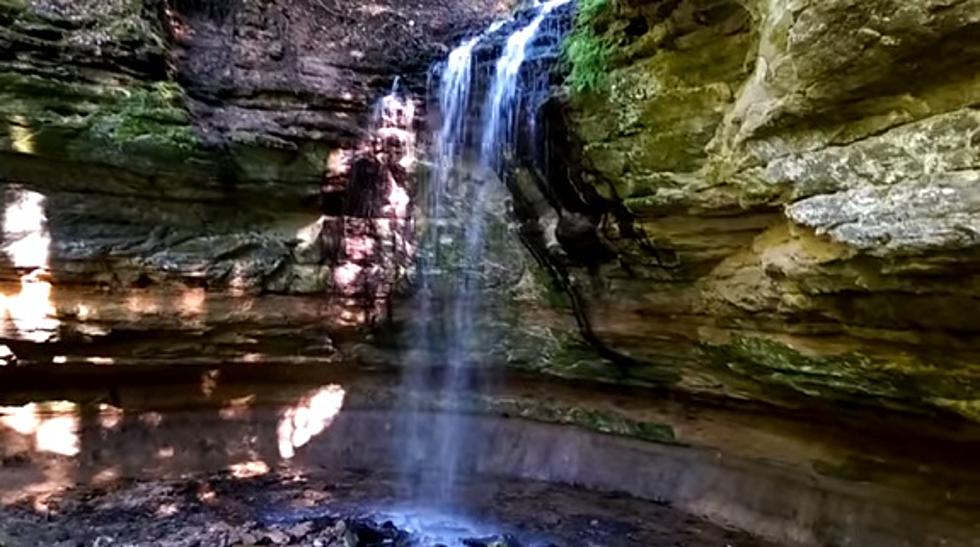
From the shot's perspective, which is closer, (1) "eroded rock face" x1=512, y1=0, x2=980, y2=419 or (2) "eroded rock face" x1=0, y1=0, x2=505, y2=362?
(1) "eroded rock face" x1=512, y1=0, x2=980, y2=419

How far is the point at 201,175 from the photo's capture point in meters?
5.54

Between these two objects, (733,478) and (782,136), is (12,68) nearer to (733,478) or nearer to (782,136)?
(782,136)

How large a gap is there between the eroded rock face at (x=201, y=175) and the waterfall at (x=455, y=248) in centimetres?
28

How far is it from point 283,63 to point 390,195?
4.59 feet

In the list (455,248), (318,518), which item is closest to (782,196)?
(455,248)

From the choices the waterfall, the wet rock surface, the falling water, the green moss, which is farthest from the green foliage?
the green moss

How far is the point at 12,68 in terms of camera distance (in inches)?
189

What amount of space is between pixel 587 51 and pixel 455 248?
205 centimetres

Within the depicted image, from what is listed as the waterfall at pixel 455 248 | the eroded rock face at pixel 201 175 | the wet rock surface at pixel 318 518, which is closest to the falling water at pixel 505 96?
the waterfall at pixel 455 248

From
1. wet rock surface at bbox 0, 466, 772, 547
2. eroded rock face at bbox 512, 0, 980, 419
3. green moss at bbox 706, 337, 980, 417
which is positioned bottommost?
wet rock surface at bbox 0, 466, 772, 547

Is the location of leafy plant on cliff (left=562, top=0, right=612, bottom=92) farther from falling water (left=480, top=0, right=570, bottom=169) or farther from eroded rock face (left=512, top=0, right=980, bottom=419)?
falling water (left=480, top=0, right=570, bottom=169)

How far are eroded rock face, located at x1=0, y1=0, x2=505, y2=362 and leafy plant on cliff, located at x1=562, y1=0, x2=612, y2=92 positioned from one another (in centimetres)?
166

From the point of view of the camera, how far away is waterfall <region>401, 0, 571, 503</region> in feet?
19.9

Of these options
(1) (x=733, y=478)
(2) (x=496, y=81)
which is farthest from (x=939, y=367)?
(2) (x=496, y=81)
